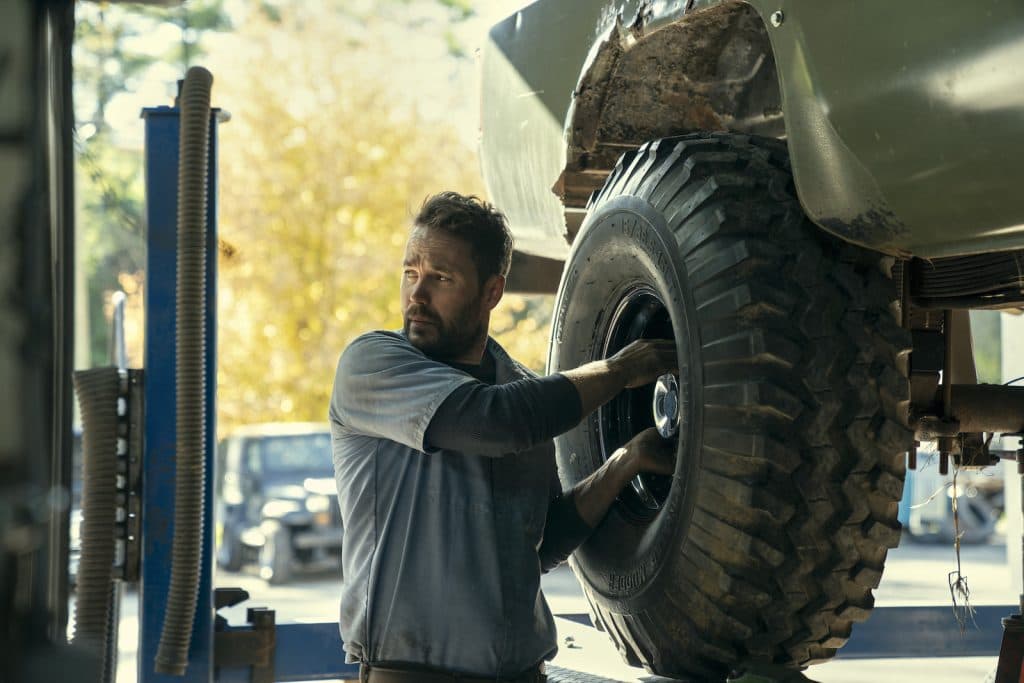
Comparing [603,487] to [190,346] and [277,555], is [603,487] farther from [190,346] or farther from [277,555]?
[277,555]

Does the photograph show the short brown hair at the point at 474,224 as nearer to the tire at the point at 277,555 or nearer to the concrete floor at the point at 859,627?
the concrete floor at the point at 859,627

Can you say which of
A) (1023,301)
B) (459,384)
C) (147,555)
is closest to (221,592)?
(147,555)

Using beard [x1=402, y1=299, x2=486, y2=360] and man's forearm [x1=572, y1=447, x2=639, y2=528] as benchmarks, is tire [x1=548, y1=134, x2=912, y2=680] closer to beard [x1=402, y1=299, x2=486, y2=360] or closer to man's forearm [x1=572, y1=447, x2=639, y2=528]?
man's forearm [x1=572, y1=447, x2=639, y2=528]

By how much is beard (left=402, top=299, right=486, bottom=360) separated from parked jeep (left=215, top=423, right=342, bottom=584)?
1051 cm

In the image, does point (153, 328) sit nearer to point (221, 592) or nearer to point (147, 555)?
point (147, 555)

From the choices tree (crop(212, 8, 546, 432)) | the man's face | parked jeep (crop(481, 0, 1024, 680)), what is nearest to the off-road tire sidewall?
parked jeep (crop(481, 0, 1024, 680))

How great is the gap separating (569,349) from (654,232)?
2.01ft

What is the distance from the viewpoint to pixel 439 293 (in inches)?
116

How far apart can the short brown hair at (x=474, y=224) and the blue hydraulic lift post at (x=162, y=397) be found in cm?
51

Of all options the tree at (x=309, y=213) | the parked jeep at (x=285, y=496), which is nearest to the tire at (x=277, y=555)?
the parked jeep at (x=285, y=496)

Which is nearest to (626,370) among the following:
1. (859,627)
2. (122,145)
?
(859,627)

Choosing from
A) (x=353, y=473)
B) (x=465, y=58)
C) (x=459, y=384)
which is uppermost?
(x=465, y=58)

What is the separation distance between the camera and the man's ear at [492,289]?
9.89ft

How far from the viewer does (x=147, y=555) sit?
2791 mm
